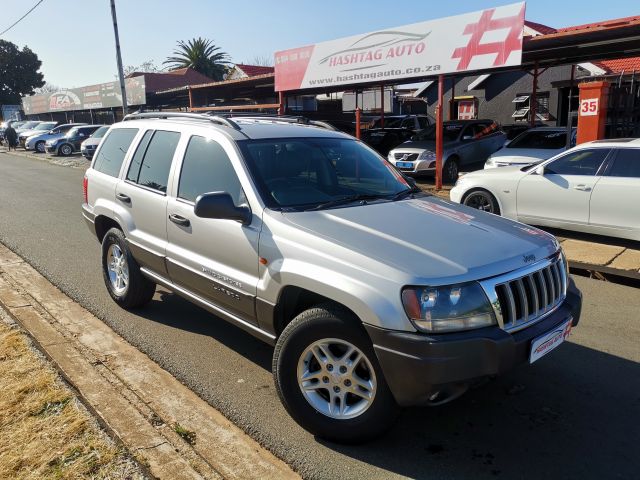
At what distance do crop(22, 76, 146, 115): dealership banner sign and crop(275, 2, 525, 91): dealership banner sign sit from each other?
1783 centimetres

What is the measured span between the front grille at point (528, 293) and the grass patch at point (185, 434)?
6.15 ft

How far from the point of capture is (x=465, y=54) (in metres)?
11.3

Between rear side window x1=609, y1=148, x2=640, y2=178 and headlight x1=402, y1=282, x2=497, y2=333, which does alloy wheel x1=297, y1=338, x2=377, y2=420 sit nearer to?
headlight x1=402, y1=282, x2=497, y2=333

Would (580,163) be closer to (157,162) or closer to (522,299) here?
(522,299)

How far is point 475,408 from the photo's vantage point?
11.6ft

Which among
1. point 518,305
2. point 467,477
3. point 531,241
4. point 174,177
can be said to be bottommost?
point 467,477

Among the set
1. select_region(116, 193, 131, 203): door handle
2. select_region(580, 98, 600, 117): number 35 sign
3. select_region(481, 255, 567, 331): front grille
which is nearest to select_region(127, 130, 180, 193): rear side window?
select_region(116, 193, 131, 203): door handle

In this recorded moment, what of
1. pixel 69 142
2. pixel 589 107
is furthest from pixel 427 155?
pixel 69 142

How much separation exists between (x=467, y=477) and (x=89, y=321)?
368cm

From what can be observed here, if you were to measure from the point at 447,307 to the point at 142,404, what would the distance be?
2.11 m

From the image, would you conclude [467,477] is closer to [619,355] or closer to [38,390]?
[619,355]

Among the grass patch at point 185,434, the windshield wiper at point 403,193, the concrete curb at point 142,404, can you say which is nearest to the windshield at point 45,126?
Answer: the concrete curb at point 142,404

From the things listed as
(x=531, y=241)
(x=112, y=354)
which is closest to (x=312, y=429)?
(x=531, y=241)

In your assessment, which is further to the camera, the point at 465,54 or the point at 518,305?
the point at 465,54
